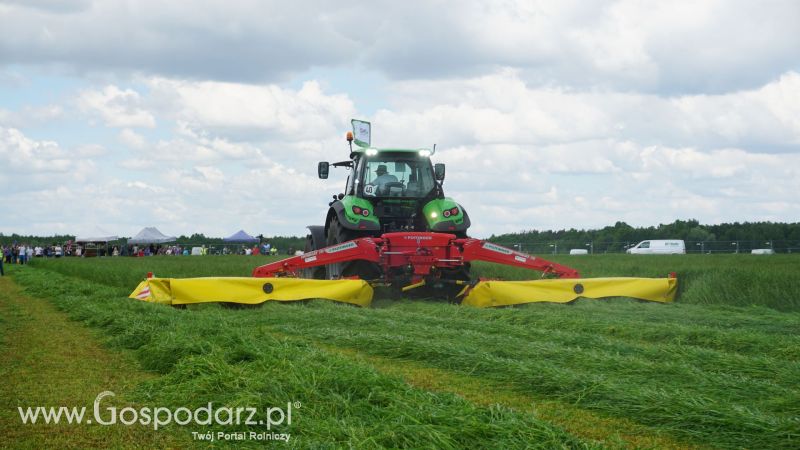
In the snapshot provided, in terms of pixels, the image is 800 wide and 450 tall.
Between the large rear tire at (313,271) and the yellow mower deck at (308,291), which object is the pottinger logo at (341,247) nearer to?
the yellow mower deck at (308,291)

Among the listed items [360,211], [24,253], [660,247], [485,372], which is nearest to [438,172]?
[360,211]

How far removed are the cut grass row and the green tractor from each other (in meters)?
5.45

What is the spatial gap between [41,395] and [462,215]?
28.8 feet

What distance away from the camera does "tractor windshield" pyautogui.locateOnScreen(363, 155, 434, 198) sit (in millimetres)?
13812

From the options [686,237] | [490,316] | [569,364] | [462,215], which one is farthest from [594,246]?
[569,364]

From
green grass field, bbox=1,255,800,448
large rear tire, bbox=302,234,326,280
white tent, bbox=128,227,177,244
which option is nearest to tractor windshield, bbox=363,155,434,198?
large rear tire, bbox=302,234,326,280

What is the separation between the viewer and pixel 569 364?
637 cm

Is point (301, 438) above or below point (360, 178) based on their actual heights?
below

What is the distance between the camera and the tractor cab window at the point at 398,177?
13.8 metres

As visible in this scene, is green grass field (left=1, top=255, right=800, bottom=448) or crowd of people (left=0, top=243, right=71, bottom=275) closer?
green grass field (left=1, top=255, right=800, bottom=448)

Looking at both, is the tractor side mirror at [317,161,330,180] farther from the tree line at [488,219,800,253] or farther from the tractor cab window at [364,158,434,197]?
the tree line at [488,219,800,253]

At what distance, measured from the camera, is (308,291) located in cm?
1195

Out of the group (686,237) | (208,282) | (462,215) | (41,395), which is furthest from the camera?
Result: (686,237)

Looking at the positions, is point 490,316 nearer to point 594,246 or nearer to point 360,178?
point 360,178
